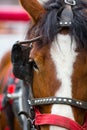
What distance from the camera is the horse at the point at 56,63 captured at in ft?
9.32

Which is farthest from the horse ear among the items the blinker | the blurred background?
the blurred background

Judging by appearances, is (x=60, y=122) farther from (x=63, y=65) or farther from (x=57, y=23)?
(x=57, y=23)

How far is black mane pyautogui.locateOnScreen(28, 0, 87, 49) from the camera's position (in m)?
2.98

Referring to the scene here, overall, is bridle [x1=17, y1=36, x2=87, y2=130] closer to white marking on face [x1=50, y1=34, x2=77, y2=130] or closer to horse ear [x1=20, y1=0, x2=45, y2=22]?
white marking on face [x1=50, y1=34, x2=77, y2=130]

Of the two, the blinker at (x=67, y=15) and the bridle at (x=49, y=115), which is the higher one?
the blinker at (x=67, y=15)

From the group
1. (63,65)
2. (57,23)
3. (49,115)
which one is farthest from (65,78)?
(57,23)

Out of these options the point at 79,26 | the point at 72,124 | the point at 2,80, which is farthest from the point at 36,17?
the point at 2,80

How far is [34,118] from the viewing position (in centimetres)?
310

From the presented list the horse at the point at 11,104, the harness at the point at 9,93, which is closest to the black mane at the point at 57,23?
the horse at the point at 11,104

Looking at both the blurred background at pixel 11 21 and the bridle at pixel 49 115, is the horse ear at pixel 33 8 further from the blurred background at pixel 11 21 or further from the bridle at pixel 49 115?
the blurred background at pixel 11 21

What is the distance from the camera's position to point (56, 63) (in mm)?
2914

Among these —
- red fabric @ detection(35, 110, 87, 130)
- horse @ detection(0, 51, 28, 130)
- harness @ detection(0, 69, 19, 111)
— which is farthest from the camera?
harness @ detection(0, 69, 19, 111)

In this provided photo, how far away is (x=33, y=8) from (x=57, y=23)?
8.7 inches

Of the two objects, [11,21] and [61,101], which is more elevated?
[11,21]
